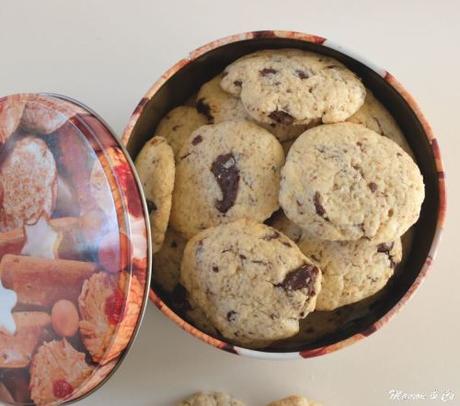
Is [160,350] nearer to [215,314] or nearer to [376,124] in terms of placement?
[215,314]

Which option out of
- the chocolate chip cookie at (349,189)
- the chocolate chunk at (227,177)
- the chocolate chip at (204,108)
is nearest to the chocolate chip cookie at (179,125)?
the chocolate chip at (204,108)

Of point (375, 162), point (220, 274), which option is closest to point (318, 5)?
point (375, 162)

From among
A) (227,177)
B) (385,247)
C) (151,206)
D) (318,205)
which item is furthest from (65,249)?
(385,247)

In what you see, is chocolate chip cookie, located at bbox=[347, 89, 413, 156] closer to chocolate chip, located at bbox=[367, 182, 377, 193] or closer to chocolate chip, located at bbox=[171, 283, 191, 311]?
chocolate chip, located at bbox=[367, 182, 377, 193]

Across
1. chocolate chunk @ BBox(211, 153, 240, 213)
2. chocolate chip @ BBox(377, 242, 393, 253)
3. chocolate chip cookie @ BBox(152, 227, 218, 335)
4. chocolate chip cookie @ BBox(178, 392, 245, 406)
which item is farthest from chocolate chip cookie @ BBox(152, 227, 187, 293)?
chocolate chip @ BBox(377, 242, 393, 253)

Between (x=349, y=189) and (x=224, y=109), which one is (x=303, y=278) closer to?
(x=349, y=189)

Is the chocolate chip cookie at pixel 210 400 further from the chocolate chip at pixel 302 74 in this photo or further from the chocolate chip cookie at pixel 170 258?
the chocolate chip at pixel 302 74

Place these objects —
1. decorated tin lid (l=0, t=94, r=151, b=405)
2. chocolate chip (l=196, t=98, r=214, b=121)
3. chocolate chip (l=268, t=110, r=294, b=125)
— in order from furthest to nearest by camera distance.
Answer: chocolate chip (l=196, t=98, r=214, b=121) < chocolate chip (l=268, t=110, r=294, b=125) < decorated tin lid (l=0, t=94, r=151, b=405)
